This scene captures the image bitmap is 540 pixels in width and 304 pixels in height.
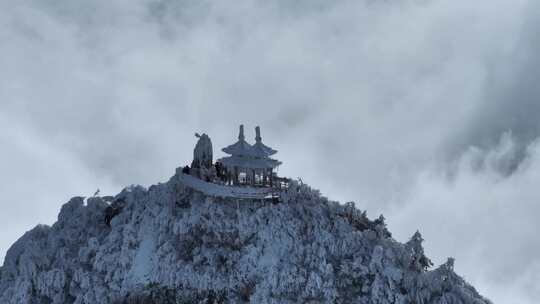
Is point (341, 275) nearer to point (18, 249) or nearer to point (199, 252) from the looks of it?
point (199, 252)

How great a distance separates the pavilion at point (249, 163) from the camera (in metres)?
82.3

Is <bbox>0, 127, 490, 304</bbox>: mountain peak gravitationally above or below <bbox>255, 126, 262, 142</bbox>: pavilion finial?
below

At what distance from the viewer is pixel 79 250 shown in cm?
8200

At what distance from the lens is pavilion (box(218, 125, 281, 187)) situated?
3241 inches

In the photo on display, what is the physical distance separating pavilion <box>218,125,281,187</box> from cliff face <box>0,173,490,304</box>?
3570 mm

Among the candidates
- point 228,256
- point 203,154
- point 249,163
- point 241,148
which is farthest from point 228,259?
point 203,154

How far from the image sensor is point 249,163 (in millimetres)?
82188

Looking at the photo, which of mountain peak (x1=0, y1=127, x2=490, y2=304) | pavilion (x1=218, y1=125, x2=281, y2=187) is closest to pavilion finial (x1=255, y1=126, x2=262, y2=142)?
pavilion (x1=218, y1=125, x2=281, y2=187)

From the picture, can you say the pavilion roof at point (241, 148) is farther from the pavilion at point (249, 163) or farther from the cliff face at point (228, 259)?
the cliff face at point (228, 259)

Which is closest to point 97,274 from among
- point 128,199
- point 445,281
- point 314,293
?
point 128,199

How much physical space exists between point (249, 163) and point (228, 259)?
13.4 meters

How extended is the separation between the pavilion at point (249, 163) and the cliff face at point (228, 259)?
141 inches

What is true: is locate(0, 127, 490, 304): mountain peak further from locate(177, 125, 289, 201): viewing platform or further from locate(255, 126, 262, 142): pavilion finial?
locate(255, 126, 262, 142): pavilion finial

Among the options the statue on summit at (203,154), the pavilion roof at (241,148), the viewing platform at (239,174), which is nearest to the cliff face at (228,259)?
the viewing platform at (239,174)
